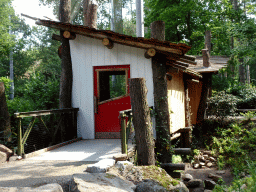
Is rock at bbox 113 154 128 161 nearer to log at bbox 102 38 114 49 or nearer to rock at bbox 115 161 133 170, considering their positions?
rock at bbox 115 161 133 170

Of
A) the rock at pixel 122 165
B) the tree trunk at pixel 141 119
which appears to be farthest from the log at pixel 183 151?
the rock at pixel 122 165

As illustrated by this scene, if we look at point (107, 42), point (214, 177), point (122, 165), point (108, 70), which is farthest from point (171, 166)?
point (107, 42)

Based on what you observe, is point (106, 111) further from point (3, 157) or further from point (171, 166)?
point (3, 157)

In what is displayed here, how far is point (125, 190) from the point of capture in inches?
171

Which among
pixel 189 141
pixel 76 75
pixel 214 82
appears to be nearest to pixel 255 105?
pixel 214 82

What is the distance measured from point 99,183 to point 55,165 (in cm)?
174

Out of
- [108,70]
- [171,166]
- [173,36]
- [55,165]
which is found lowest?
[171,166]

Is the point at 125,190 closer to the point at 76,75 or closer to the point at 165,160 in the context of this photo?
the point at 165,160

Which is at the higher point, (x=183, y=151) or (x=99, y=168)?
(x=99, y=168)

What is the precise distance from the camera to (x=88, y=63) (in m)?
9.03

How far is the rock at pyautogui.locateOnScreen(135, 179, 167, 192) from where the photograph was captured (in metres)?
4.72

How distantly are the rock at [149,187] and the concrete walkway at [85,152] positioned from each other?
1.31 metres

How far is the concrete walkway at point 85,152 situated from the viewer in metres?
6.19

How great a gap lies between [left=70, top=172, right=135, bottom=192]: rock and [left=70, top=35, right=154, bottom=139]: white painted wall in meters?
4.44
